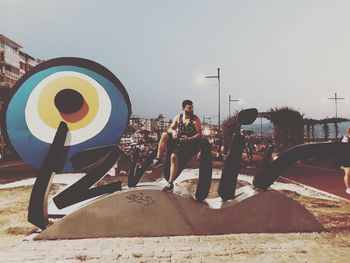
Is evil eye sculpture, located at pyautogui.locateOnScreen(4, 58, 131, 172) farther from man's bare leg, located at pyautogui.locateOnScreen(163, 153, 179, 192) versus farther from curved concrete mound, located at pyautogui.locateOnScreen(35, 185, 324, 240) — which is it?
man's bare leg, located at pyautogui.locateOnScreen(163, 153, 179, 192)

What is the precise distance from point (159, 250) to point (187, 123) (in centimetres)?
254

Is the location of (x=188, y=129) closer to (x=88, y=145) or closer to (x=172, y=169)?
(x=172, y=169)

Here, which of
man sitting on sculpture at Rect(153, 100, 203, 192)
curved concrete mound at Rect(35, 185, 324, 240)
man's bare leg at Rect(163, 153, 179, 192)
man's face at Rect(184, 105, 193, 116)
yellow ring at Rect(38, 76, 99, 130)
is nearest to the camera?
curved concrete mound at Rect(35, 185, 324, 240)

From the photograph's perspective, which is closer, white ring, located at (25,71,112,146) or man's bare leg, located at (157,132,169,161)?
man's bare leg, located at (157,132,169,161)

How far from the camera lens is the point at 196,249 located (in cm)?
595

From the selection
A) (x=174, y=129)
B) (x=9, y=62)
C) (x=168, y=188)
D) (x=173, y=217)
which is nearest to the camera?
(x=173, y=217)

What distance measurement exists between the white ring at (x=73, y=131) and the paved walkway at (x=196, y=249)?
205cm

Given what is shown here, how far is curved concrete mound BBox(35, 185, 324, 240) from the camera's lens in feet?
22.3

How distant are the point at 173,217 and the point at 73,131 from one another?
8.67 ft

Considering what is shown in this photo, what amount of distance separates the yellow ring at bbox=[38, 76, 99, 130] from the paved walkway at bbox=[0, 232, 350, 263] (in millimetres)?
2357

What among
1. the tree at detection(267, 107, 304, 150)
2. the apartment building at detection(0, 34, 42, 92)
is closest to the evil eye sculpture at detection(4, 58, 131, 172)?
the tree at detection(267, 107, 304, 150)

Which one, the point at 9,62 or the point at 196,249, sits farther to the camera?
the point at 9,62

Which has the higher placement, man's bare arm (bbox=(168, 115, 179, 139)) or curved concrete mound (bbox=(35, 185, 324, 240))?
man's bare arm (bbox=(168, 115, 179, 139))

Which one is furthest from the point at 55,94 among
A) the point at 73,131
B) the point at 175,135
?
the point at 175,135
